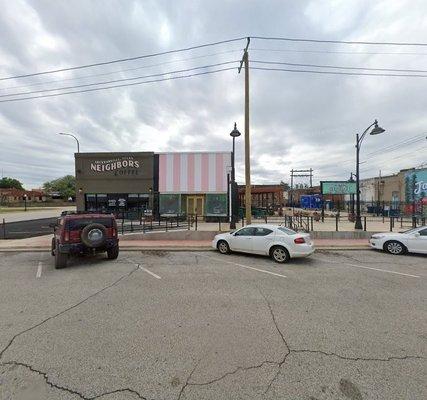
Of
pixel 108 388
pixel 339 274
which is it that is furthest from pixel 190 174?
pixel 108 388

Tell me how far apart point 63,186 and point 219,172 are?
112902mm

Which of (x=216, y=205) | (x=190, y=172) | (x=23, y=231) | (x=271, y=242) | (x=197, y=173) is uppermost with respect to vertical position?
(x=190, y=172)

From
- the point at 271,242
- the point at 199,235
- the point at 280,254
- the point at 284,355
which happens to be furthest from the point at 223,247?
the point at 284,355

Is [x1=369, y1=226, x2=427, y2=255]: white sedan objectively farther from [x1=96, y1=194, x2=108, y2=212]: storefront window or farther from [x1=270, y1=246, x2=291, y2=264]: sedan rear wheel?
[x1=96, y1=194, x2=108, y2=212]: storefront window

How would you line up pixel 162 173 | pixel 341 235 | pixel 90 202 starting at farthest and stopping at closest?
pixel 90 202, pixel 162 173, pixel 341 235

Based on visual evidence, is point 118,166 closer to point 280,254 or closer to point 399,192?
point 280,254

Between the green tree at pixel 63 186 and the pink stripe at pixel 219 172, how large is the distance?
9897 centimetres

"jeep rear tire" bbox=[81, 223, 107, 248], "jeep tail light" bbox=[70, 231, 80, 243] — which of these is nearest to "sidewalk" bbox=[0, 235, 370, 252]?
"jeep rear tire" bbox=[81, 223, 107, 248]

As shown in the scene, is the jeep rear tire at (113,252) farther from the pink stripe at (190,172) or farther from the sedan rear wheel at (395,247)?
the pink stripe at (190,172)

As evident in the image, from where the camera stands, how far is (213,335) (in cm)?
407

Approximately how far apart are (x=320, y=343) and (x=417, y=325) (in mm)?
1871

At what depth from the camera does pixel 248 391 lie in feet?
9.33

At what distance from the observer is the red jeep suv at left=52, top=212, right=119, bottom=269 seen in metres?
8.43

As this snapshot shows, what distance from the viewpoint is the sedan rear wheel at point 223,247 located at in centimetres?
1091
